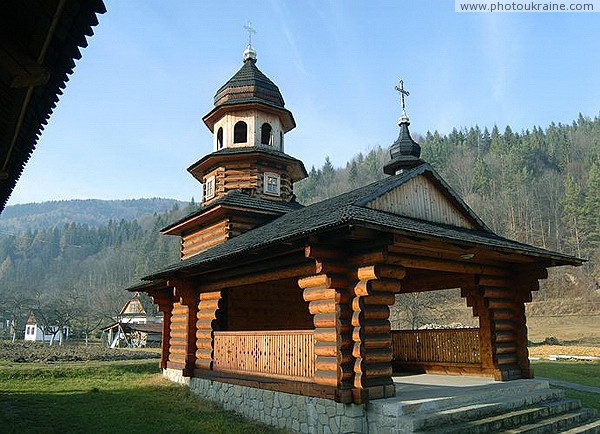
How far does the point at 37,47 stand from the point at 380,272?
21.8 feet

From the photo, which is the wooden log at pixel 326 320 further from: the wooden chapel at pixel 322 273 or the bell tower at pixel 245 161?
the bell tower at pixel 245 161

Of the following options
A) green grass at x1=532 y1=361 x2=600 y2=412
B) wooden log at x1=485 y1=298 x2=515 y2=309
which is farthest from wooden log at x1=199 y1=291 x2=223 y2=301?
green grass at x1=532 y1=361 x2=600 y2=412

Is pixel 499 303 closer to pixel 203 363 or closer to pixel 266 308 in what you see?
pixel 266 308

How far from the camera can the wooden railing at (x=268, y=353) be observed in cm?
1012

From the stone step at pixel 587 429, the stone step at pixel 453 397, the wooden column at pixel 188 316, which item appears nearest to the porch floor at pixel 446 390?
the stone step at pixel 453 397

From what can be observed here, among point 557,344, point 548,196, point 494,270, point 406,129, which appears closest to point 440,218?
point 494,270

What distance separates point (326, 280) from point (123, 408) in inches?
253

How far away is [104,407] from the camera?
12.5 metres

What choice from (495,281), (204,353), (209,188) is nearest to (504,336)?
(495,281)

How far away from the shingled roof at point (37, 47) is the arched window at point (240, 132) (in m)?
14.4

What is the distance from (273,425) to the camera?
34.7 ft

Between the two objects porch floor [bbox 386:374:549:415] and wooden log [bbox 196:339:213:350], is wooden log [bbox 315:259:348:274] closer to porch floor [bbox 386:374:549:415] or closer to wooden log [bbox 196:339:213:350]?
porch floor [bbox 386:374:549:415]

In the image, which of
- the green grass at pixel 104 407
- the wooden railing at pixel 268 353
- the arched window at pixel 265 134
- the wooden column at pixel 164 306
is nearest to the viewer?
the wooden railing at pixel 268 353

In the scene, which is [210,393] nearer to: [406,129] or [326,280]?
[326,280]
